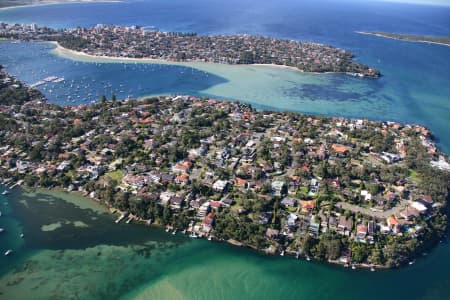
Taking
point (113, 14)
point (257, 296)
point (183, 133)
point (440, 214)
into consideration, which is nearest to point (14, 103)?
point (183, 133)

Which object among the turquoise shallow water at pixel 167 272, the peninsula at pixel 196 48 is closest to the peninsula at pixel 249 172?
the turquoise shallow water at pixel 167 272

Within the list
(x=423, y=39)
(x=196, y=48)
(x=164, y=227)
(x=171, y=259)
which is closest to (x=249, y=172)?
(x=164, y=227)

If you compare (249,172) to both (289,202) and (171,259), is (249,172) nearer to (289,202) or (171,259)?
(289,202)

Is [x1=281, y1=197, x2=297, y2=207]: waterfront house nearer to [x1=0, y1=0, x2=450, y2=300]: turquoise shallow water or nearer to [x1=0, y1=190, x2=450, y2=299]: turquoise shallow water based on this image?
[x1=0, y1=190, x2=450, y2=299]: turquoise shallow water

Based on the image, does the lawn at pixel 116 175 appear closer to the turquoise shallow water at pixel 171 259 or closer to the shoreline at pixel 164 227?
the shoreline at pixel 164 227

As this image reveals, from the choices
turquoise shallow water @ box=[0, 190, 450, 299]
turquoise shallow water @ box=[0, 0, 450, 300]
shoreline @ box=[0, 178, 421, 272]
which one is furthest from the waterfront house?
turquoise shallow water @ box=[0, 0, 450, 300]

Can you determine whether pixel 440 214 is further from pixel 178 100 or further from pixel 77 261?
pixel 178 100

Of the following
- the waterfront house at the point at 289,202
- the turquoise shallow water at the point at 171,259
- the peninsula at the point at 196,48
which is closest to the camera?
the turquoise shallow water at the point at 171,259
